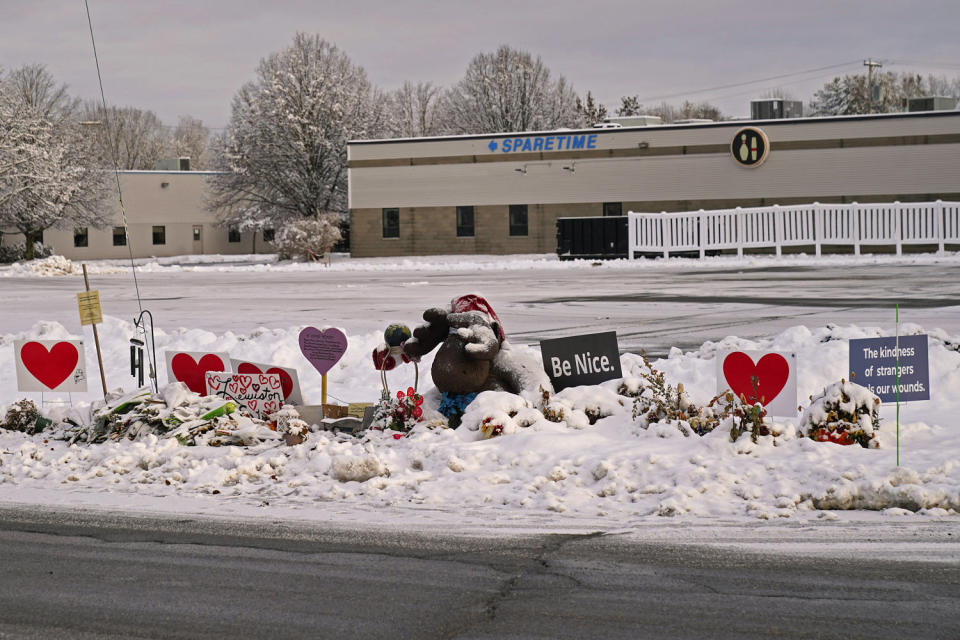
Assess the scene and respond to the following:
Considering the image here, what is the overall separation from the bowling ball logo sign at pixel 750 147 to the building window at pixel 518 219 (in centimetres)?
958

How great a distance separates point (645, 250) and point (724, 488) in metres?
34.6

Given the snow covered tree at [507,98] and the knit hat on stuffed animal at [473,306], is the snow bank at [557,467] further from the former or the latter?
the snow covered tree at [507,98]

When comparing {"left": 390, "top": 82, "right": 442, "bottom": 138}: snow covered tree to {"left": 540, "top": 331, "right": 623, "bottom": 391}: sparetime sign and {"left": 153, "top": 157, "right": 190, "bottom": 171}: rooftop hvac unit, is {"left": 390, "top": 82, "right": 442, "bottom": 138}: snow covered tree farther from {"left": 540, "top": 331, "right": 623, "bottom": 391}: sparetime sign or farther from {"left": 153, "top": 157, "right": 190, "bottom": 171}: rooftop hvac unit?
{"left": 540, "top": 331, "right": 623, "bottom": 391}: sparetime sign

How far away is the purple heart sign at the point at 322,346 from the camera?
390 inches

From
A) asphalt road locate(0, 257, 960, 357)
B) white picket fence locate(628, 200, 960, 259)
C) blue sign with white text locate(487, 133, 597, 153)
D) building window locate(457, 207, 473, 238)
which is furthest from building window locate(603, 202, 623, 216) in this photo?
asphalt road locate(0, 257, 960, 357)

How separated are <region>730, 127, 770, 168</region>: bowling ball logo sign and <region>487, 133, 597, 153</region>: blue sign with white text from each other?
6169 mm

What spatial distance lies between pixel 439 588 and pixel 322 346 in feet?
15.7

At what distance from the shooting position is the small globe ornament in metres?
9.43

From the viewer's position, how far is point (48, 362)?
10.4 meters

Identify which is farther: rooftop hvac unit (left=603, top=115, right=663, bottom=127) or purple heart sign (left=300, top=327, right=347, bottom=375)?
rooftop hvac unit (left=603, top=115, right=663, bottom=127)

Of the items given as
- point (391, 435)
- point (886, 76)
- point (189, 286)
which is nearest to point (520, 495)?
point (391, 435)

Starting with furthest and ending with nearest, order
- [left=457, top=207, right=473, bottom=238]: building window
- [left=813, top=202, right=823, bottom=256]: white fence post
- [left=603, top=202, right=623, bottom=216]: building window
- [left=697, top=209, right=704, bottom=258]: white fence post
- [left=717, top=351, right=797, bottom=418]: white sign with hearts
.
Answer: [left=457, top=207, right=473, bottom=238]: building window
[left=603, top=202, right=623, bottom=216]: building window
[left=697, top=209, right=704, bottom=258]: white fence post
[left=813, top=202, right=823, bottom=256]: white fence post
[left=717, top=351, right=797, bottom=418]: white sign with hearts

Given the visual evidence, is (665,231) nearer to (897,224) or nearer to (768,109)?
(897,224)

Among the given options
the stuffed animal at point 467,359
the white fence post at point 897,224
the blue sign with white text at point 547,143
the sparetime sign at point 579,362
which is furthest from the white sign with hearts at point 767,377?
the blue sign with white text at point 547,143
